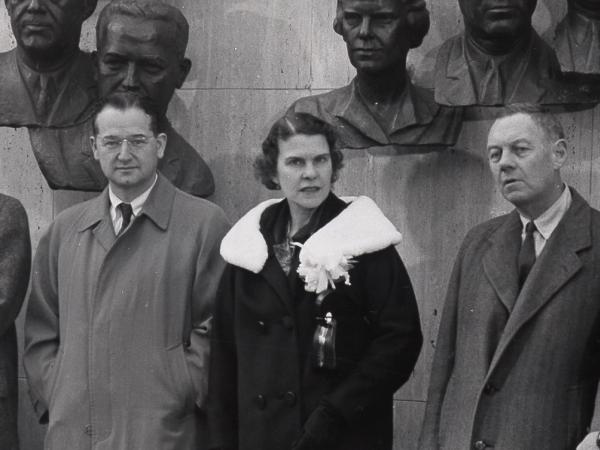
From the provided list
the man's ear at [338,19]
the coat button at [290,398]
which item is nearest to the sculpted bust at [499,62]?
the man's ear at [338,19]

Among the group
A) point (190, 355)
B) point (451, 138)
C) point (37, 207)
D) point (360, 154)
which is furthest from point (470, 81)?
point (37, 207)

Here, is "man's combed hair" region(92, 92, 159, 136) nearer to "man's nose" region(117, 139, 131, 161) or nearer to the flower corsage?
"man's nose" region(117, 139, 131, 161)

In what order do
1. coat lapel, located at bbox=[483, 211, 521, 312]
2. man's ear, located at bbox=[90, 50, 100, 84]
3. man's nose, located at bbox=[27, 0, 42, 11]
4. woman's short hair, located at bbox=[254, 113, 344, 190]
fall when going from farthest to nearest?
man's ear, located at bbox=[90, 50, 100, 84] < man's nose, located at bbox=[27, 0, 42, 11] < woman's short hair, located at bbox=[254, 113, 344, 190] < coat lapel, located at bbox=[483, 211, 521, 312]

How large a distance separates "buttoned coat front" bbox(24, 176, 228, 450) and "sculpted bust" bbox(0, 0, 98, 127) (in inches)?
49.2

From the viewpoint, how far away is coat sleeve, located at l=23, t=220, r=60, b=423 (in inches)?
203

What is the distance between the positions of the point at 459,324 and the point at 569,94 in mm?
1398

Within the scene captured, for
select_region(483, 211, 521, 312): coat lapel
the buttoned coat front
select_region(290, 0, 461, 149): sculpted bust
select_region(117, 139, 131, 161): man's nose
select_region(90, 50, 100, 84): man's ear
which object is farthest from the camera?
select_region(90, 50, 100, 84): man's ear

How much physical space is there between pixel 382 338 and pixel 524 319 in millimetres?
438

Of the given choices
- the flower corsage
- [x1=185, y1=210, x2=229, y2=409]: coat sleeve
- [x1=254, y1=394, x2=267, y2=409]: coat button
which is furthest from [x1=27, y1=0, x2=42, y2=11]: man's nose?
[x1=254, y1=394, x2=267, y2=409]: coat button

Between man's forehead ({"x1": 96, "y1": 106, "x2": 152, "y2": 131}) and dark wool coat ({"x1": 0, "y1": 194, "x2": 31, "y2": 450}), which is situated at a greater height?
man's forehead ({"x1": 96, "y1": 106, "x2": 152, "y2": 131})

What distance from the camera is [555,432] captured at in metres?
4.49

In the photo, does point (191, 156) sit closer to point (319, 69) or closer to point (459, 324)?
point (319, 69)

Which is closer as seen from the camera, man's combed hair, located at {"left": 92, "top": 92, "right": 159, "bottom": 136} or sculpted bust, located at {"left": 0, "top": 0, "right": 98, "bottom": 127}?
man's combed hair, located at {"left": 92, "top": 92, "right": 159, "bottom": 136}

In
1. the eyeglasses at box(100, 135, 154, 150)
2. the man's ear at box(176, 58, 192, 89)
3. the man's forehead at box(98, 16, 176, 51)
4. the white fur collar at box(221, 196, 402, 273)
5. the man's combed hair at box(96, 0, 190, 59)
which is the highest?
the man's combed hair at box(96, 0, 190, 59)
